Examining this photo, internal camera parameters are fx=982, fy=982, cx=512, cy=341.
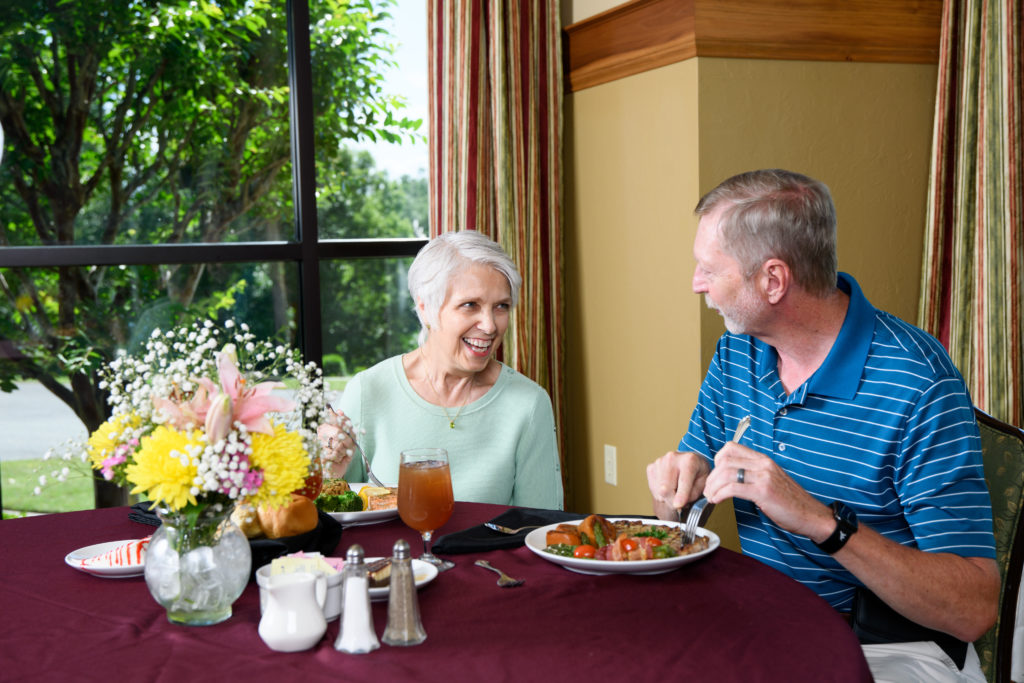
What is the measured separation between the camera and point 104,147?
3121 mm

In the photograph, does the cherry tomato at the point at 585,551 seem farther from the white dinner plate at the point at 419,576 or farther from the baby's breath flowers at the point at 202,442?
the baby's breath flowers at the point at 202,442

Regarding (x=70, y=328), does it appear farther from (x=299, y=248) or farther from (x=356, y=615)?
(x=356, y=615)

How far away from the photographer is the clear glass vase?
3.92 ft

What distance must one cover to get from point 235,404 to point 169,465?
0.10m

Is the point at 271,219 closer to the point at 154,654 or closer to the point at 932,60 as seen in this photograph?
the point at 932,60

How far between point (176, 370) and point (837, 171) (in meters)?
2.13

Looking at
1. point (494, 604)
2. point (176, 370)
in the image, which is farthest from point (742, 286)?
point (176, 370)

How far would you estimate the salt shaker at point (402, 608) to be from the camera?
3.76 ft

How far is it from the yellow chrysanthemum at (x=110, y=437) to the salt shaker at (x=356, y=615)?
33cm

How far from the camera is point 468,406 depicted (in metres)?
2.21

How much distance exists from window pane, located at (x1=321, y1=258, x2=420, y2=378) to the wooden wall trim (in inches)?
43.2

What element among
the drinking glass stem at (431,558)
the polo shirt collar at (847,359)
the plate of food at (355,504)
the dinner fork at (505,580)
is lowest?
the dinner fork at (505,580)

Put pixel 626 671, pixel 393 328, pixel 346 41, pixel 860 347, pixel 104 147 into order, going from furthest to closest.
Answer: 1. pixel 393 328
2. pixel 346 41
3. pixel 104 147
4. pixel 860 347
5. pixel 626 671

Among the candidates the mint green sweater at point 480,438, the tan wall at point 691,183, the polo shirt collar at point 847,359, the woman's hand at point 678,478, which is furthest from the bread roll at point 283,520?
the tan wall at point 691,183
